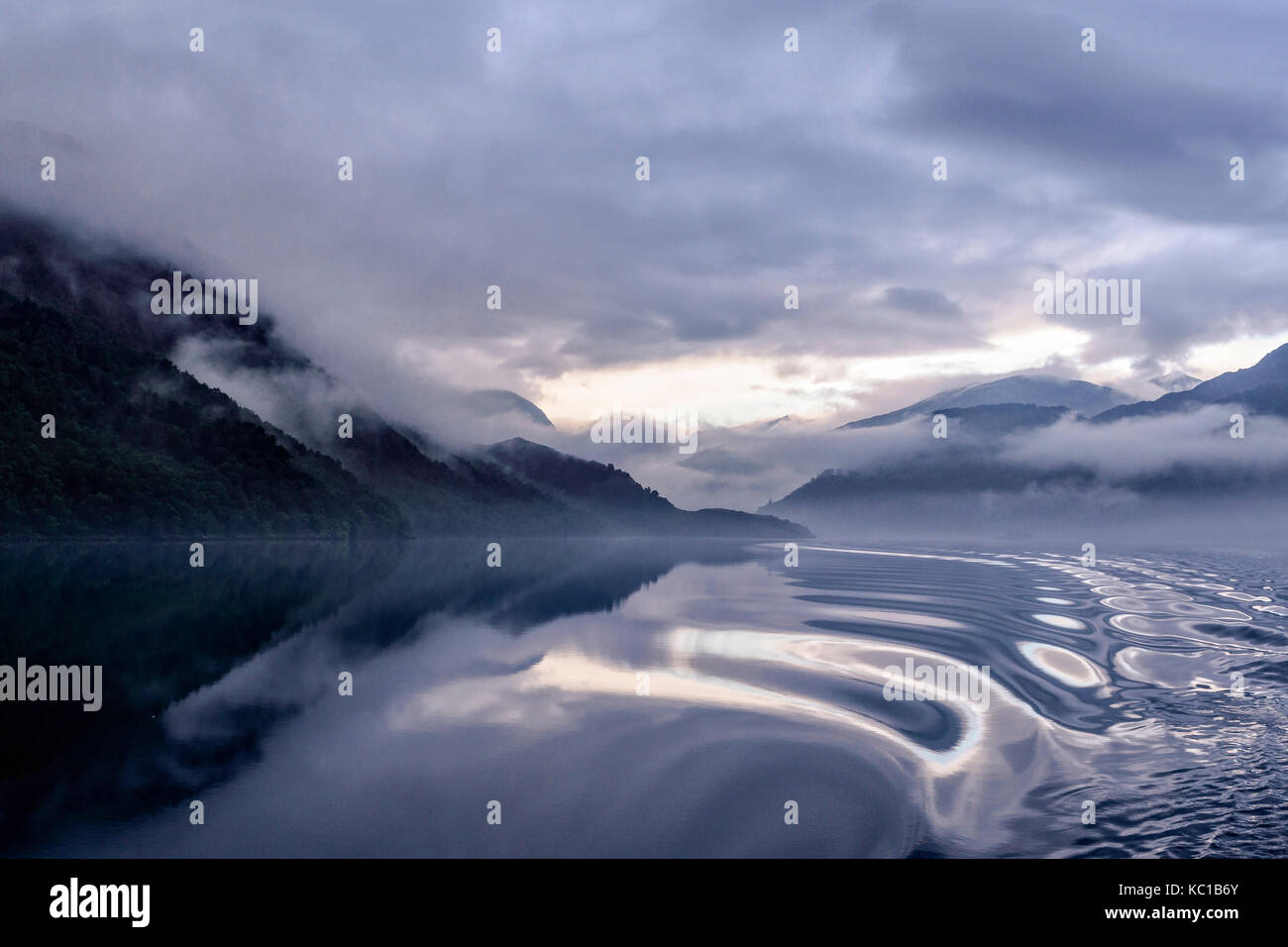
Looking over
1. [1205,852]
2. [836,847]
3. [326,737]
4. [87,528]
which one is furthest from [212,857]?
[87,528]

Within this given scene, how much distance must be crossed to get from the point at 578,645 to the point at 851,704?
1407 cm

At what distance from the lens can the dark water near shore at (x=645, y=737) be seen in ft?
45.6

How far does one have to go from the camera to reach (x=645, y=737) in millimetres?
20094

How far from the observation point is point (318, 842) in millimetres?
13812

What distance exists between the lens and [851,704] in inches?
920

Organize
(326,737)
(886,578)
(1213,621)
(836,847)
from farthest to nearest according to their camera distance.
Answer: (886,578)
(1213,621)
(326,737)
(836,847)

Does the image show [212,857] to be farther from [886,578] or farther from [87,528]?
[87,528]

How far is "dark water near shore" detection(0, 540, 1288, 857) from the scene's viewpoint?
1389 centimetres

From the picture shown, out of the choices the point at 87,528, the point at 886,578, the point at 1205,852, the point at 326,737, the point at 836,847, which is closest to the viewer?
the point at 1205,852

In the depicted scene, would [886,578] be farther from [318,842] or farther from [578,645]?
[318,842]

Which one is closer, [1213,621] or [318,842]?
[318,842]
